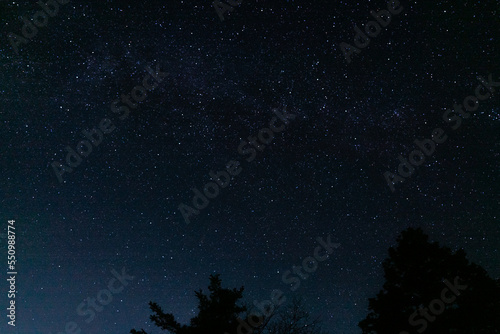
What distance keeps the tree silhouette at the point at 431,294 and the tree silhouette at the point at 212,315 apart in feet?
15.1

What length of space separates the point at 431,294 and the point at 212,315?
7.15 meters

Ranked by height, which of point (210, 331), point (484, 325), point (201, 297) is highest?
point (201, 297)

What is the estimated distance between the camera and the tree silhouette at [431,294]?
945 cm

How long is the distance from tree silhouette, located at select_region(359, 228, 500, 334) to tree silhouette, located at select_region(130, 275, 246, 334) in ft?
15.1

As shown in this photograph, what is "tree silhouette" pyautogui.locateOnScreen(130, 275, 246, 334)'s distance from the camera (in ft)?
40.5

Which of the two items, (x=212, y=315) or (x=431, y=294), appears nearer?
(x=431, y=294)

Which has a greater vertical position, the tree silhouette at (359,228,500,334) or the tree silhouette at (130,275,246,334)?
the tree silhouette at (130,275,246,334)

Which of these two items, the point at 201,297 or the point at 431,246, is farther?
the point at 201,297

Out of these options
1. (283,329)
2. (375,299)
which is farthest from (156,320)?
(375,299)

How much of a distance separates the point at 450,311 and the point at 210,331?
7.38 m

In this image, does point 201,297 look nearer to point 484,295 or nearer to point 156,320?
point 156,320

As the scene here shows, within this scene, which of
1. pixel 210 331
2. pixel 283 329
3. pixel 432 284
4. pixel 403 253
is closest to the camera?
pixel 432 284

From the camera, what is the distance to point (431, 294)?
9828mm

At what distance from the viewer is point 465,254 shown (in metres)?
10.2
